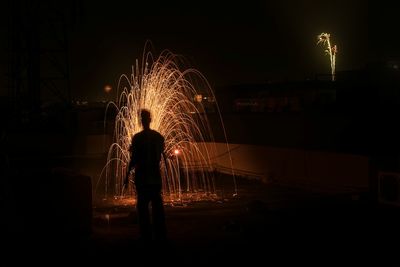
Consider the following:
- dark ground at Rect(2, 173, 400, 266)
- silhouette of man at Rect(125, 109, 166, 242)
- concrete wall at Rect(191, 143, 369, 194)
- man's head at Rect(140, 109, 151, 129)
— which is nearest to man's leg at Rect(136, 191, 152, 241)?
silhouette of man at Rect(125, 109, 166, 242)

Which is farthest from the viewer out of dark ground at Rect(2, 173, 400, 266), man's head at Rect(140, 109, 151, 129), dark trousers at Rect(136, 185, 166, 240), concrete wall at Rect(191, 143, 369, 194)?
concrete wall at Rect(191, 143, 369, 194)

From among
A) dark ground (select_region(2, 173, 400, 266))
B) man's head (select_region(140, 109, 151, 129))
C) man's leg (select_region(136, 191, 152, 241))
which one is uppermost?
man's head (select_region(140, 109, 151, 129))

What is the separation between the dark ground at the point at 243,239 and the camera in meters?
7.87

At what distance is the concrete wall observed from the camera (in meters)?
14.7

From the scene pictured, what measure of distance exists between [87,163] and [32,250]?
15.7 m

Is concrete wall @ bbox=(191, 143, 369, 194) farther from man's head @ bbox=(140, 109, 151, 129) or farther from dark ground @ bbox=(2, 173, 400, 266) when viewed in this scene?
man's head @ bbox=(140, 109, 151, 129)

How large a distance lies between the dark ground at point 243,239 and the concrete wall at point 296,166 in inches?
103

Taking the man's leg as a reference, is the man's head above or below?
above

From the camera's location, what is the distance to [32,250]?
8.67m

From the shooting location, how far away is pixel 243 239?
9.05 m

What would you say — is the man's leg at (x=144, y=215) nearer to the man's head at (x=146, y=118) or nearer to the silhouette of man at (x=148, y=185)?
the silhouette of man at (x=148, y=185)

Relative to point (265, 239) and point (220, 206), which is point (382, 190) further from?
point (220, 206)

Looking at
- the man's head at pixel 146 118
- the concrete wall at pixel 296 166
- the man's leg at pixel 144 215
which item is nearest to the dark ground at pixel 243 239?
the man's leg at pixel 144 215

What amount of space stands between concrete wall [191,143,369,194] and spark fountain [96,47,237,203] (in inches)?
31.3
